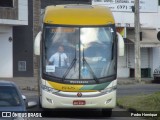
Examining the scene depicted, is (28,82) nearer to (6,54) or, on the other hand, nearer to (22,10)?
(6,54)

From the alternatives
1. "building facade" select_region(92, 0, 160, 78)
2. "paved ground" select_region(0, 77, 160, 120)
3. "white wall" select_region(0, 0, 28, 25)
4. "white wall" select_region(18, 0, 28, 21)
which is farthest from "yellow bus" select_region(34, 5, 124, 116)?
"building facade" select_region(92, 0, 160, 78)

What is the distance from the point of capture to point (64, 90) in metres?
17.8

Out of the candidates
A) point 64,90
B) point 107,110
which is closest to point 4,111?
point 64,90

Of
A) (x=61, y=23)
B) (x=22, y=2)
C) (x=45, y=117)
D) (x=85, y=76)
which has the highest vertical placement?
(x=22, y=2)

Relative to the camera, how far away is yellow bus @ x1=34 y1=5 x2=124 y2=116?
17.8m

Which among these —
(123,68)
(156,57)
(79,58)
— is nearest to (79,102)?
(79,58)

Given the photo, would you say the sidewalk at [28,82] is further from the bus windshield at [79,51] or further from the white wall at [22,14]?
the bus windshield at [79,51]

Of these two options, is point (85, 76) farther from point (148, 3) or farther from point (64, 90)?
point (148, 3)

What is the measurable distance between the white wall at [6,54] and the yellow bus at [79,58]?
79.7ft

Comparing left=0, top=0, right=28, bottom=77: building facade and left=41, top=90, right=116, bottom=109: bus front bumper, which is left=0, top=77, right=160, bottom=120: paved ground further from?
left=0, top=0, right=28, bottom=77: building facade

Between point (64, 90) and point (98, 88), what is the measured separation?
1.12 metres

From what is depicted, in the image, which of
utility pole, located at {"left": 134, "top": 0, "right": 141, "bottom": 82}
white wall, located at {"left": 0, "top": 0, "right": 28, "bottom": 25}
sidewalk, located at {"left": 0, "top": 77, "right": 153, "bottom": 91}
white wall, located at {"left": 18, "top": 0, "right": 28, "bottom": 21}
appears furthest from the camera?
white wall, located at {"left": 18, "top": 0, "right": 28, "bottom": 21}

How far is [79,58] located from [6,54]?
2527 cm

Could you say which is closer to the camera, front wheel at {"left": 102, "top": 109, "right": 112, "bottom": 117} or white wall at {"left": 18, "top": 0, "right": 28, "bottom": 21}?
front wheel at {"left": 102, "top": 109, "right": 112, "bottom": 117}
